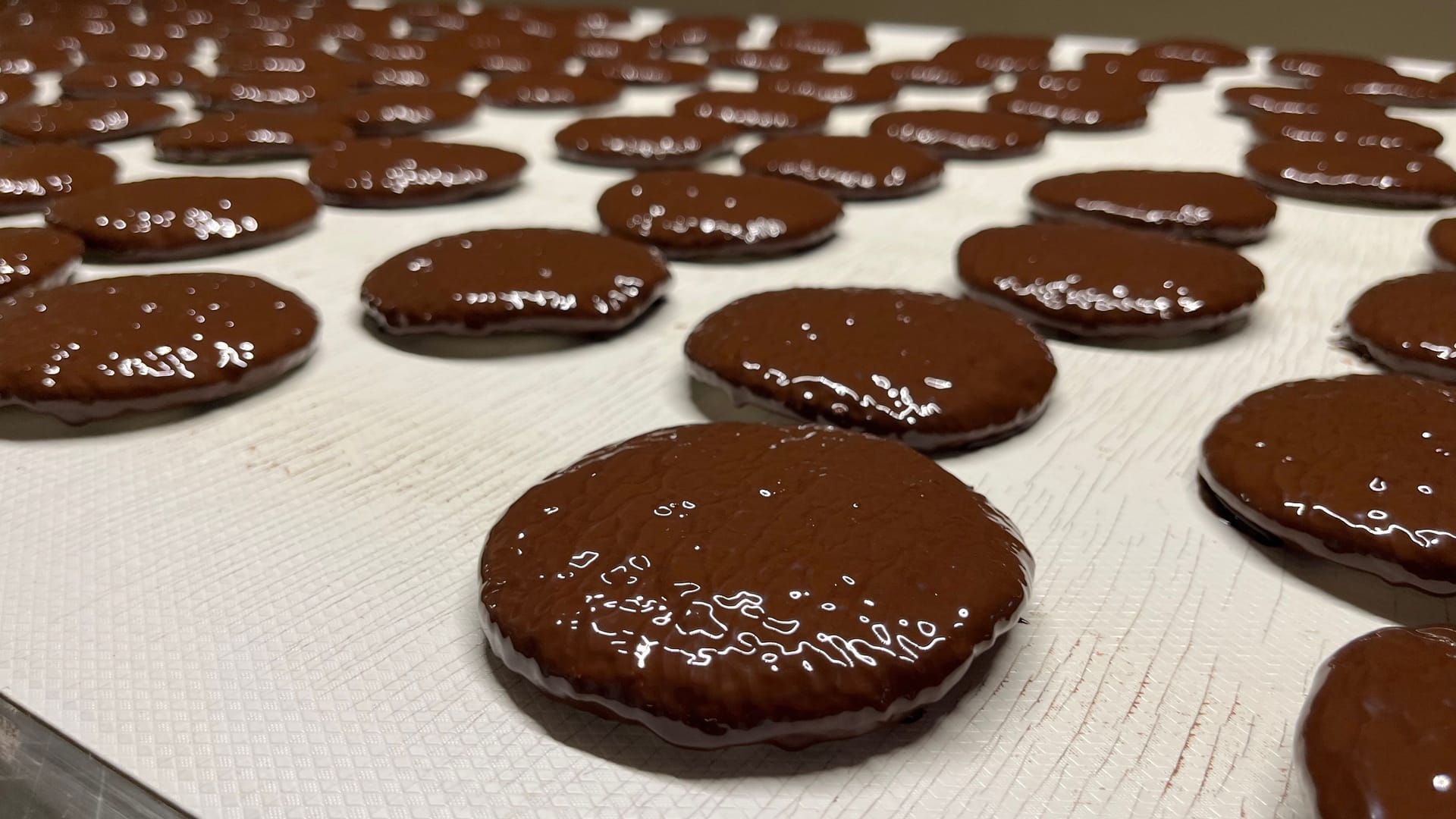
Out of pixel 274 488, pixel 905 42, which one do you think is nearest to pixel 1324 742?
pixel 274 488

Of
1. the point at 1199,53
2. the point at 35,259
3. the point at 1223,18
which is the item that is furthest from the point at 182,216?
the point at 1223,18

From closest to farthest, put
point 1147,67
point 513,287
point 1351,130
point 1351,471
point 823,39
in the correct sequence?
point 1351,471 → point 513,287 → point 1351,130 → point 1147,67 → point 823,39

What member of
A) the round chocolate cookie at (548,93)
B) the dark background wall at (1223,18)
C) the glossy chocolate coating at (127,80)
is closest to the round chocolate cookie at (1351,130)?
the round chocolate cookie at (548,93)

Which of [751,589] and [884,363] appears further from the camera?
[884,363]

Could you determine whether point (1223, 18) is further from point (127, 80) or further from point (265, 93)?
point (127, 80)

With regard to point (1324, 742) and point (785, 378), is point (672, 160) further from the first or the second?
point (1324, 742)
